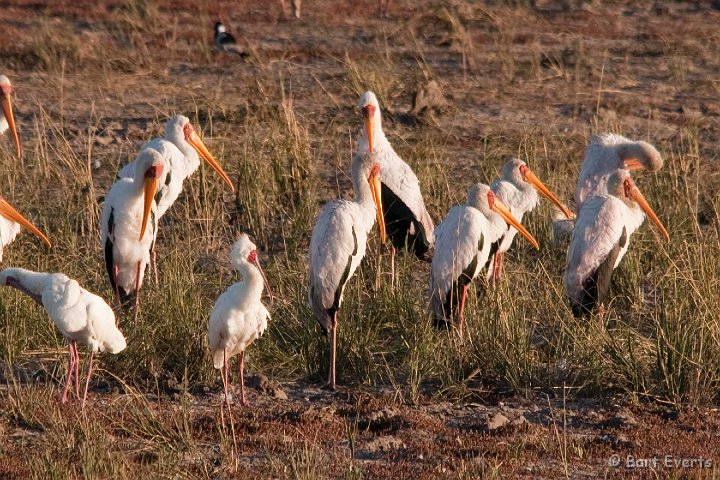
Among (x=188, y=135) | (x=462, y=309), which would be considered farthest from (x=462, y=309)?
(x=188, y=135)

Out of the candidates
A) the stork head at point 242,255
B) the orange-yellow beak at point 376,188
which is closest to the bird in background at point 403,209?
the orange-yellow beak at point 376,188

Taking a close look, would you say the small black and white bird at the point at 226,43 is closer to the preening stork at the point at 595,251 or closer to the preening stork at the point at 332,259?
the preening stork at the point at 595,251

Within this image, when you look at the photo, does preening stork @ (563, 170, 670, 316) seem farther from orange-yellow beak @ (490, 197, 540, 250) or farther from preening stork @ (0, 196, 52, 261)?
preening stork @ (0, 196, 52, 261)

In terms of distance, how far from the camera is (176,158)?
28.7 feet

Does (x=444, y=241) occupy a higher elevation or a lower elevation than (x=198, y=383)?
higher

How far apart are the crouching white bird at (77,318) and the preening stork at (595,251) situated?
2.63 metres

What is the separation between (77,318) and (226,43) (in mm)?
9177

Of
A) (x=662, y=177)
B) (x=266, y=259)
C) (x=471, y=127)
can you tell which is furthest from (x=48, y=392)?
(x=471, y=127)

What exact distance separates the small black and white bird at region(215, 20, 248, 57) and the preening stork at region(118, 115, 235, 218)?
5.80m

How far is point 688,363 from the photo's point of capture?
6.59m

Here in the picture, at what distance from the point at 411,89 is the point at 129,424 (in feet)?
23.0

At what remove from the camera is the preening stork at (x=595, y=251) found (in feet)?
25.6

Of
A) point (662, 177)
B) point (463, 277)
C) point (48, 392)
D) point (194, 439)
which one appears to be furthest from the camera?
point (662, 177)

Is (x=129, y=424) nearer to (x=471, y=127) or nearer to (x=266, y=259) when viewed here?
(x=266, y=259)
